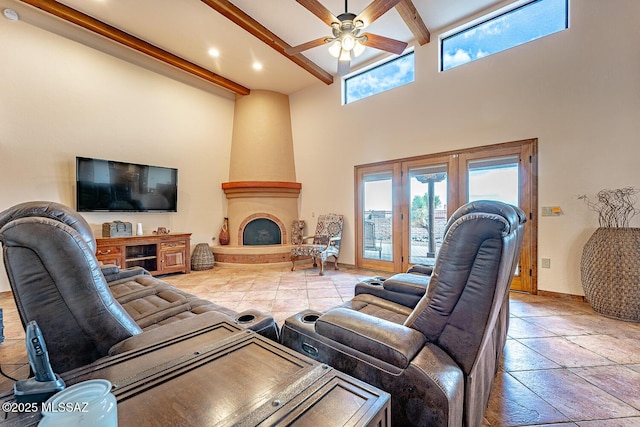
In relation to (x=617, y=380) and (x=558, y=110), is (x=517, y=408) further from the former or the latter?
(x=558, y=110)

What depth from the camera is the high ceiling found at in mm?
3646

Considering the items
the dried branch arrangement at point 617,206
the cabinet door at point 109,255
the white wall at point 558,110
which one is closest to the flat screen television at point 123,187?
the cabinet door at point 109,255

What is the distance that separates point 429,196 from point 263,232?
3585mm

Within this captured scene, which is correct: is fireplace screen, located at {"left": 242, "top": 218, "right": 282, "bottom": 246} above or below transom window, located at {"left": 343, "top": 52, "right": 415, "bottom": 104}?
below

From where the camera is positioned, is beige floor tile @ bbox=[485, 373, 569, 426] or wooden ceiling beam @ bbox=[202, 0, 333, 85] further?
wooden ceiling beam @ bbox=[202, 0, 333, 85]

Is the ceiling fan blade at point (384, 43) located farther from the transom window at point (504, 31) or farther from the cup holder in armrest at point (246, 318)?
the cup holder in armrest at point (246, 318)

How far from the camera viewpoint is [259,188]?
5.77 metres

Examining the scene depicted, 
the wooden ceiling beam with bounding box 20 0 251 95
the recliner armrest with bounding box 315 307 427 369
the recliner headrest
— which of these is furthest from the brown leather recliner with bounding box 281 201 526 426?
the wooden ceiling beam with bounding box 20 0 251 95

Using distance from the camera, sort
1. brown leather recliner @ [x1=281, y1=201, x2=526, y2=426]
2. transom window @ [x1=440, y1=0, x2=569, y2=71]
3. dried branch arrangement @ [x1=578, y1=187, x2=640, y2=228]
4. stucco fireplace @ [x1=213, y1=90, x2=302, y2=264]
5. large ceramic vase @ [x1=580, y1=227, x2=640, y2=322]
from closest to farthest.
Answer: brown leather recliner @ [x1=281, y1=201, x2=526, y2=426], large ceramic vase @ [x1=580, y1=227, x2=640, y2=322], dried branch arrangement @ [x1=578, y1=187, x2=640, y2=228], transom window @ [x1=440, y1=0, x2=569, y2=71], stucco fireplace @ [x1=213, y1=90, x2=302, y2=264]

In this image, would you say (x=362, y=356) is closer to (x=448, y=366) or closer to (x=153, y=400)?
(x=448, y=366)

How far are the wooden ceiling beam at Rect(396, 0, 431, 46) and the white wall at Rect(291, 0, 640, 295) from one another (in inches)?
7.2

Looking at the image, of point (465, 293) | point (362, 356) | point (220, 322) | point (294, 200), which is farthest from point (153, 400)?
point (294, 200)

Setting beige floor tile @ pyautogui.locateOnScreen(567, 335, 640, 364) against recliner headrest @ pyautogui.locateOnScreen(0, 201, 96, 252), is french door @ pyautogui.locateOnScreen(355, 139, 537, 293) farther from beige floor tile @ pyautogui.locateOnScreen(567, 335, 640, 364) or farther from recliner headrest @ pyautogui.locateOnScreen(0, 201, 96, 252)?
recliner headrest @ pyautogui.locateOnScreen(0, 201, 96, 252)

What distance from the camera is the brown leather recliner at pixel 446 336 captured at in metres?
0.96
